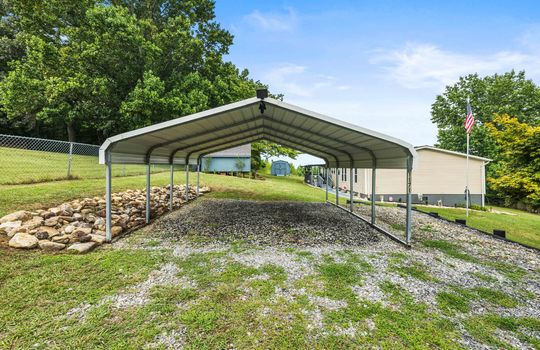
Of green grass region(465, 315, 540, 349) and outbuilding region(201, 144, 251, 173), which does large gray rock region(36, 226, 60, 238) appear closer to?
green grass region(465, 315, 540, 349)

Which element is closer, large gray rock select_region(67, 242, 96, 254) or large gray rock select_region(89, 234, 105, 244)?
large gray rock select_region(67, 242, 96, 254)

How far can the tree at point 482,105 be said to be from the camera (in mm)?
27609

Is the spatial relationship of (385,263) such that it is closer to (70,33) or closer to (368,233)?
(368,233)

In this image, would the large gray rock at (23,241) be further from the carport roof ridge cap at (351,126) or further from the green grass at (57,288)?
the carport roof ridge cap at (351,126)

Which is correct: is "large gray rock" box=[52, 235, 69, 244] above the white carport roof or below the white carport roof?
below

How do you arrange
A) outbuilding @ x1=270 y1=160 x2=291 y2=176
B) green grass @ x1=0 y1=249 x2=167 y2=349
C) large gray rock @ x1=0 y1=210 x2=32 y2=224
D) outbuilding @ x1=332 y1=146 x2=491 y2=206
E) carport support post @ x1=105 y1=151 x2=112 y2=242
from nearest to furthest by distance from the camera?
green grass @ x1=0 y1=249 x2=167 y2=349
carport support post @ x1=105 y1=151 x2=112 y2=242
large gray rock @ x1=0 y1=210 x2=32 y2=224
outbuilding @ x1=332 y1=146 x2=491 y2=206
outbuilding @ x1=270 y1=160 x2=291 y2=176

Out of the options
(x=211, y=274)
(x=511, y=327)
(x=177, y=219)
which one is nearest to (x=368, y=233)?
(x=511, y=327)

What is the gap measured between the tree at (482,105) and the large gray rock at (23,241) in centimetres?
3513

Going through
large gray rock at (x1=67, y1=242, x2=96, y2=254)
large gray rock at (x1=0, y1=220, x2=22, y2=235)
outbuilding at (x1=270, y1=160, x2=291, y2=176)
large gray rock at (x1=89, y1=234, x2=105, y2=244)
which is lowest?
large gray rock at (x1=67, y1=242, x2=96, y2=254)

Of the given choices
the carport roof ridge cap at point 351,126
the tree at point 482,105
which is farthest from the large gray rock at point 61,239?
the tree at point 482,105

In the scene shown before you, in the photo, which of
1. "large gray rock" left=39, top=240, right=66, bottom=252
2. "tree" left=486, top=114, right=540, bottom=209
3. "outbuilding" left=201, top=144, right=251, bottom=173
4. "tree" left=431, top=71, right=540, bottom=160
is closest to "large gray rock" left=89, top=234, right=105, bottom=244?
"large gray rock" left=39, top=240, right=66, bottom=252

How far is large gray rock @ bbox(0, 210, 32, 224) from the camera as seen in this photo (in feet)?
17.9

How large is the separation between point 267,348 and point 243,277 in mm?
1536

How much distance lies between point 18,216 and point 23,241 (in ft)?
4.84
